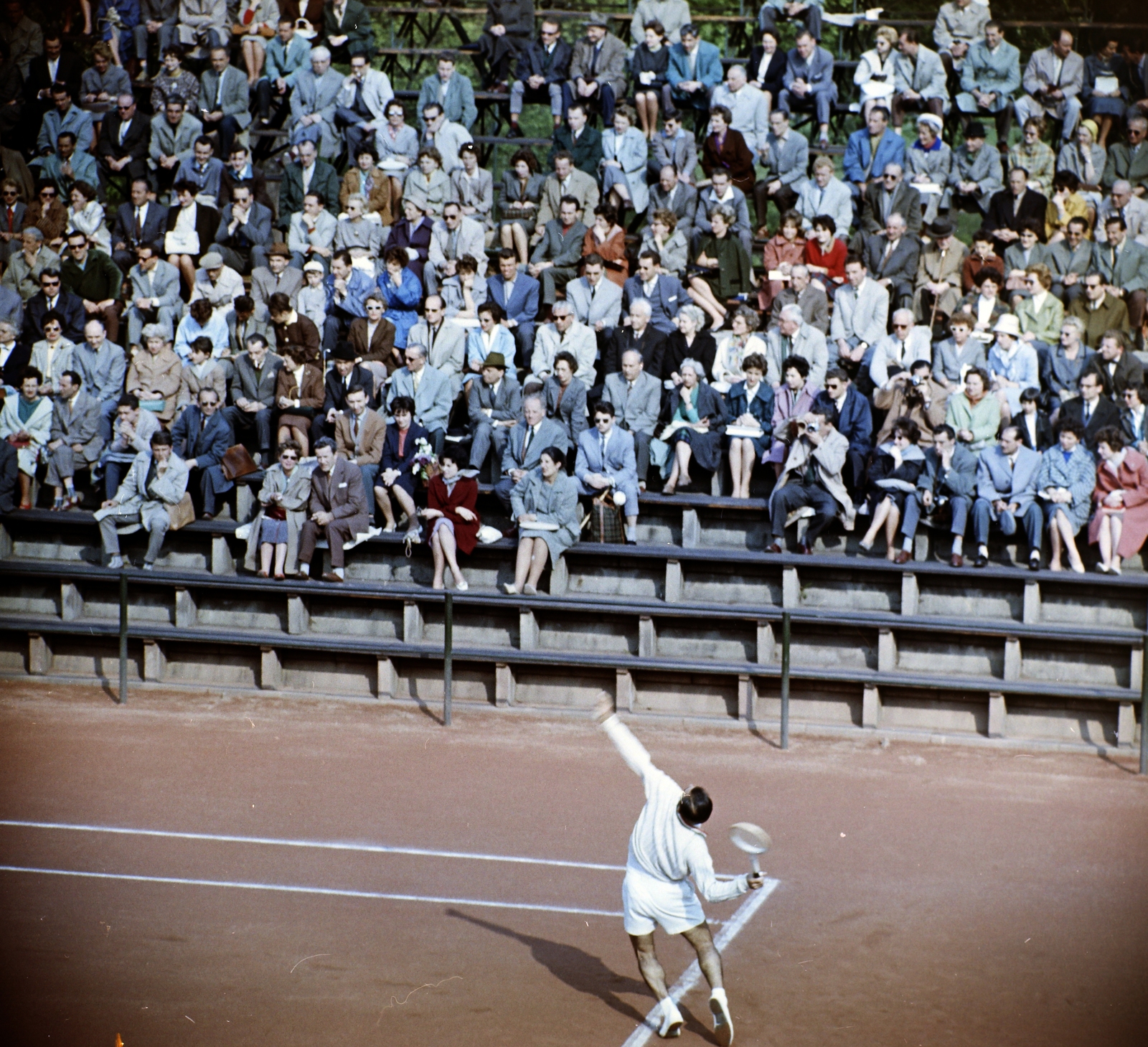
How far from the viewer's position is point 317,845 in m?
10.5

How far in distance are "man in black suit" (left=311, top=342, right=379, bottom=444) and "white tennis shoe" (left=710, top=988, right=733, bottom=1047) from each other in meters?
9.77

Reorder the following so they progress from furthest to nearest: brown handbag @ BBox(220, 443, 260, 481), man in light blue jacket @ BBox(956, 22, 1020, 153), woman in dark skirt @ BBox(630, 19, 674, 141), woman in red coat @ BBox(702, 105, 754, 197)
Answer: woman in dark skirt @ BBox(630, 19, 674, 141) → man in light blue jacket @ BBox(956, 22, 1020, 153) → woman in red coat @ BBox(702, 105, 754, 197) → brown handbag @ BBox(220, 443, 260, 481)

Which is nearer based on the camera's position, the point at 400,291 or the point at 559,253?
the point at 400,291

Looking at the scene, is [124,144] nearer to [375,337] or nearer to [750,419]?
[375,337]

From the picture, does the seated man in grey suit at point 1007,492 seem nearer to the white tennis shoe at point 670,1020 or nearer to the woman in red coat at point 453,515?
the woman in red coat at point 453,515

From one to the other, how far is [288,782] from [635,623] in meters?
4.01

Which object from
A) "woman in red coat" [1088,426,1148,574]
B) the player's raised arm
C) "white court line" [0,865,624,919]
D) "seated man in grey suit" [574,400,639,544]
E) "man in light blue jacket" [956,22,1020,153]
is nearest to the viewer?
the player's raised arm

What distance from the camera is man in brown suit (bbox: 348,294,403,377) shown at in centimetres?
1664

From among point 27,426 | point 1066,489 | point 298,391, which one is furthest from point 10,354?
point 1066,489

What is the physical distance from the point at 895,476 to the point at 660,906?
317 inches

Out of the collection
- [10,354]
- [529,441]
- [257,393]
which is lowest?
[529,441]

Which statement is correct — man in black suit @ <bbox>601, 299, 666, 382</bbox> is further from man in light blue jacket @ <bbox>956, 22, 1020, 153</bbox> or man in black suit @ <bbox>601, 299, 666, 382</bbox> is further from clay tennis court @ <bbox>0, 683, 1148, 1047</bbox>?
man in light blue jacket @ <bbox>956, 22, 1020, 153</bbox>

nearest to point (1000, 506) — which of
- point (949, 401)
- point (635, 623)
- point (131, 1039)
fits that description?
point (949, 401)

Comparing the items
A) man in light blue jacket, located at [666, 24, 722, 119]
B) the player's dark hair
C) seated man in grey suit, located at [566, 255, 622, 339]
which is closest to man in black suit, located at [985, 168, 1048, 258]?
man in light blue jacket, located at [666, 24, 722, 119]
